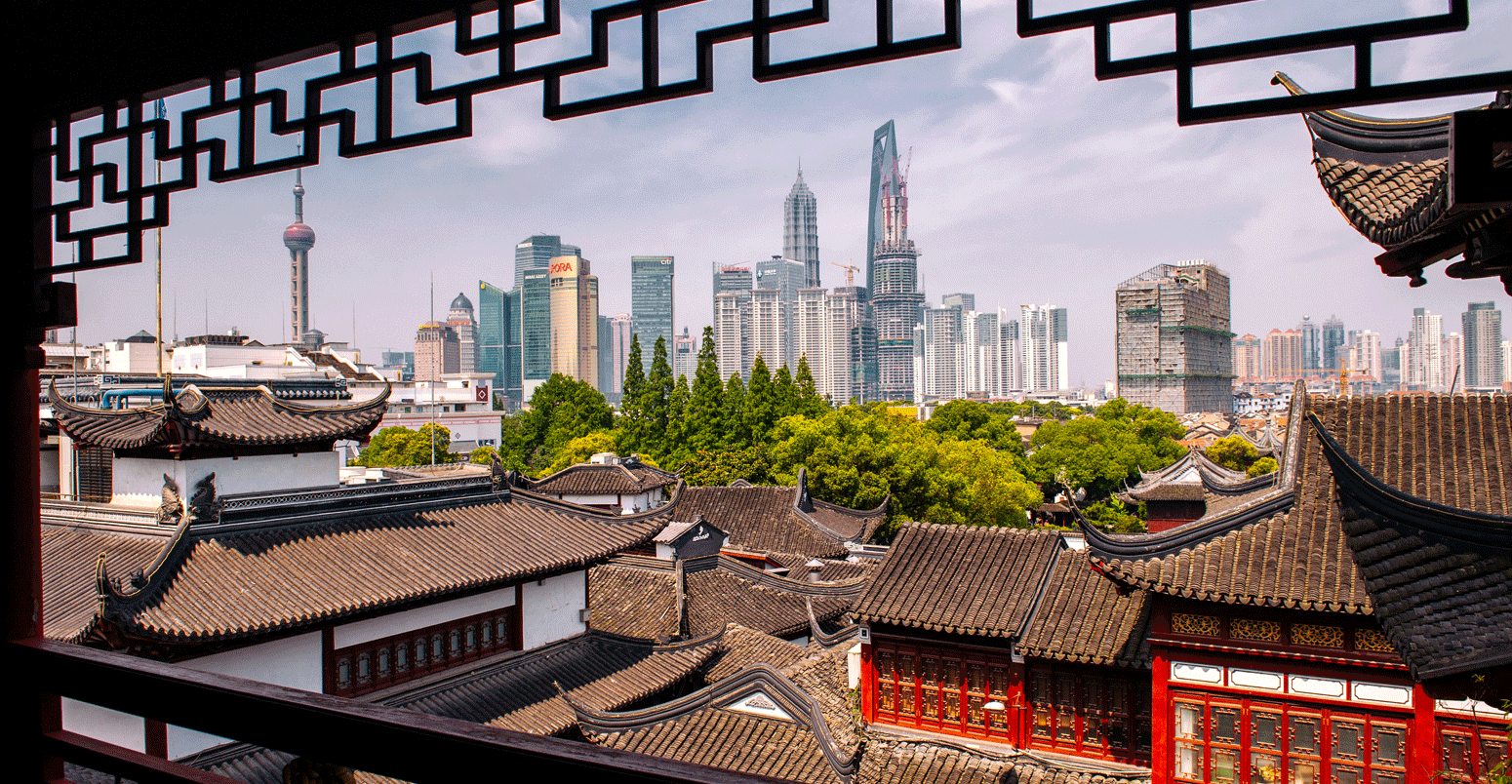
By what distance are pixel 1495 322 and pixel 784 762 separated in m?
70.9

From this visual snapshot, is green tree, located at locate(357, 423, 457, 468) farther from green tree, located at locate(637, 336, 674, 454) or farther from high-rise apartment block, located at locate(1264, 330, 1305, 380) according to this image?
high-rise apartment block, located at locate(1264, 330, 1305, 380)

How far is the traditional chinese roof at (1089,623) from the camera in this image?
9680mm

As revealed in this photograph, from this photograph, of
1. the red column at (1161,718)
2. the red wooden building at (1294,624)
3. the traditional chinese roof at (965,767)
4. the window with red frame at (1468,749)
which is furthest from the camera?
the traditional chinese roof at (965,767)

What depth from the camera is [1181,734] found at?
8.80m

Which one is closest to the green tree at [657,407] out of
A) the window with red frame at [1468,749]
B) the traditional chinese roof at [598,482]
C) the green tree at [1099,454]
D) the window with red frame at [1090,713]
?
the traditional chinese roof at [598,482]

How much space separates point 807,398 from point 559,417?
1669 cm

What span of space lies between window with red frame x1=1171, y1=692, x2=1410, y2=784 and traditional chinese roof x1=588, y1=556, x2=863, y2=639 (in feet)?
36.2

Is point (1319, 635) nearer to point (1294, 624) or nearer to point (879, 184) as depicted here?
point (1294, 624)

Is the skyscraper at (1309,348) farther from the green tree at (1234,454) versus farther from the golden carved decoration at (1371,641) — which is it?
the golden carved decoration at (1371,641)

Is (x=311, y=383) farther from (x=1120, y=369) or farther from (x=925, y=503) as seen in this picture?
(x=1120, y=369)

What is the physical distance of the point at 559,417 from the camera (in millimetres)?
53812

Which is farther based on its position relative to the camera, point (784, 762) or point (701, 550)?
point (701, 550)

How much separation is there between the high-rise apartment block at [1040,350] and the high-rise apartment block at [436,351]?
114929 mm

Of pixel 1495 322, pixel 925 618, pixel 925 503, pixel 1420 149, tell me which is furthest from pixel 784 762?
pixel 1495 322
